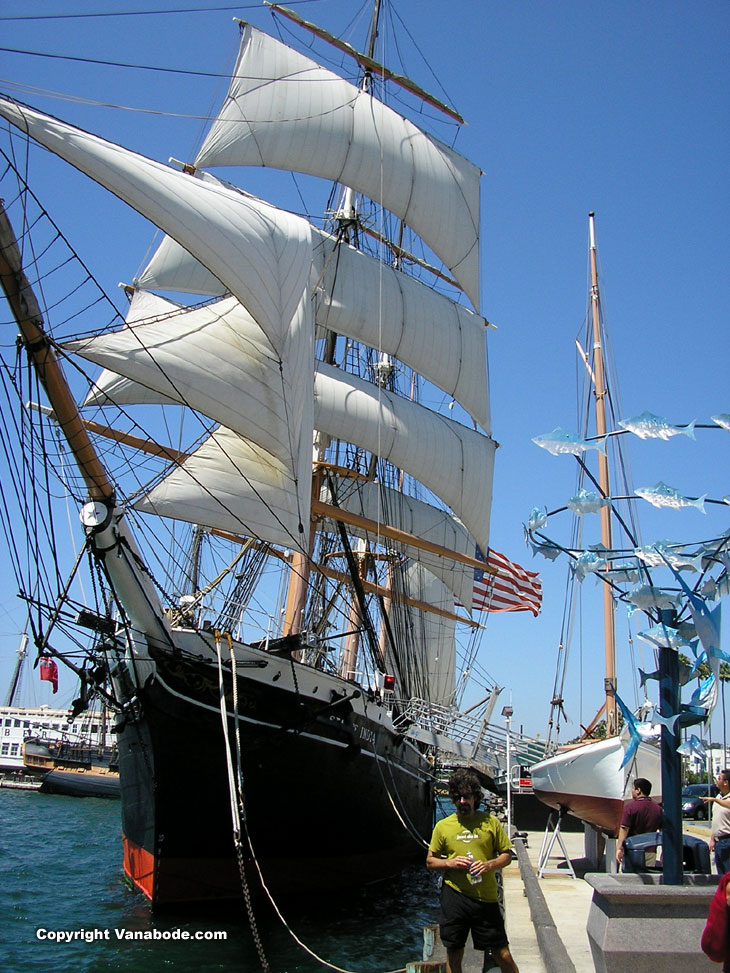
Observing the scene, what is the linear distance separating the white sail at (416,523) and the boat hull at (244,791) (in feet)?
40.9

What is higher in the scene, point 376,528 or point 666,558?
point 376,528

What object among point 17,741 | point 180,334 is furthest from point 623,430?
point 17,741

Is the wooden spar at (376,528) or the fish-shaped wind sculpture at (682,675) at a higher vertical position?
the wooden spar at (376,528)

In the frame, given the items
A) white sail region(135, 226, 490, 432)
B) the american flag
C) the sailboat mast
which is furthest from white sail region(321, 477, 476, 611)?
the sailboat mast

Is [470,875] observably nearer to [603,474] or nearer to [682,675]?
[682,675]

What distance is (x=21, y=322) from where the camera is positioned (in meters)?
12.1

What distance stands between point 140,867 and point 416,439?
743 inches

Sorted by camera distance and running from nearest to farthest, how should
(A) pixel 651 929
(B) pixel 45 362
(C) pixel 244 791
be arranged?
(A) pixel 651 929 → (B) pixel 45 362 → (C) pixel 244 791

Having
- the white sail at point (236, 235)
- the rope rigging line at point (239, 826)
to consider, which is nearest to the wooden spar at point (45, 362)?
the white sail at point (236, 235)

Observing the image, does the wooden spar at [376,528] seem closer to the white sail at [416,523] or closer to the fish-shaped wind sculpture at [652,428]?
the white sail at [416,523]

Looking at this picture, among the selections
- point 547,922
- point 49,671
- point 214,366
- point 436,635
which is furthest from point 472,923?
point 436,635

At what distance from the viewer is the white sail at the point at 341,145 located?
26.5 m

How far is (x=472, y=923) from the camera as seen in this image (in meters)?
5.48

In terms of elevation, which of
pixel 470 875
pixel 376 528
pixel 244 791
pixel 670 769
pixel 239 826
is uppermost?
pixel 376 528
